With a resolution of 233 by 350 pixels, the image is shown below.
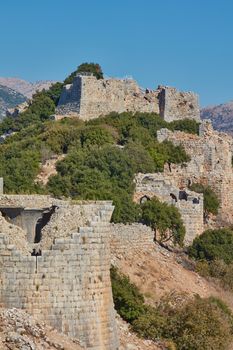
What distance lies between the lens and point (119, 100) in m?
44.2

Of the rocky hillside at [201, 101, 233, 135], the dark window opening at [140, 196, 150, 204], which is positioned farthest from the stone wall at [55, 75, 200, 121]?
the rocky hillside at [201, 101, 233, 135]

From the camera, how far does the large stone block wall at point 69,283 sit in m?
11.3

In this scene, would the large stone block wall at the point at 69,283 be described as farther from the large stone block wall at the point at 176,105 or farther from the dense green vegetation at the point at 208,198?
the large stone block wall at the point at 176,105

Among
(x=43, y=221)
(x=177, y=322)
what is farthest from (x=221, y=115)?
(x=43, y=221)

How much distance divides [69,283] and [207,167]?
27.1 metres

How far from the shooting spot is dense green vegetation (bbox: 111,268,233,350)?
1633cm

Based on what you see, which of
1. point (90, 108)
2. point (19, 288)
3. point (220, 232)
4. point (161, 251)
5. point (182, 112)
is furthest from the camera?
point (182, 112)

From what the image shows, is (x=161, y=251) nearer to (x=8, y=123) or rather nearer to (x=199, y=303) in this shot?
(x=199, y=303)

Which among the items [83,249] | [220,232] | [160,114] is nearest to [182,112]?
[160,114]

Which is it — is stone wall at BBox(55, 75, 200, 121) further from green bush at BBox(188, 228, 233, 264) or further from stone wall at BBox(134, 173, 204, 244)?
green bush at BBox(188, 228, 233, 264)

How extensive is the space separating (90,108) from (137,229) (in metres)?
19.3

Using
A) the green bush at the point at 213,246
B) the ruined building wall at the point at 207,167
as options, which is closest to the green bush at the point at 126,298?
the green bush at the point at 213,246

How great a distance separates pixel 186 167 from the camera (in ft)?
122

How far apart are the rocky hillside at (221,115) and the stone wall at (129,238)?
128 metres
